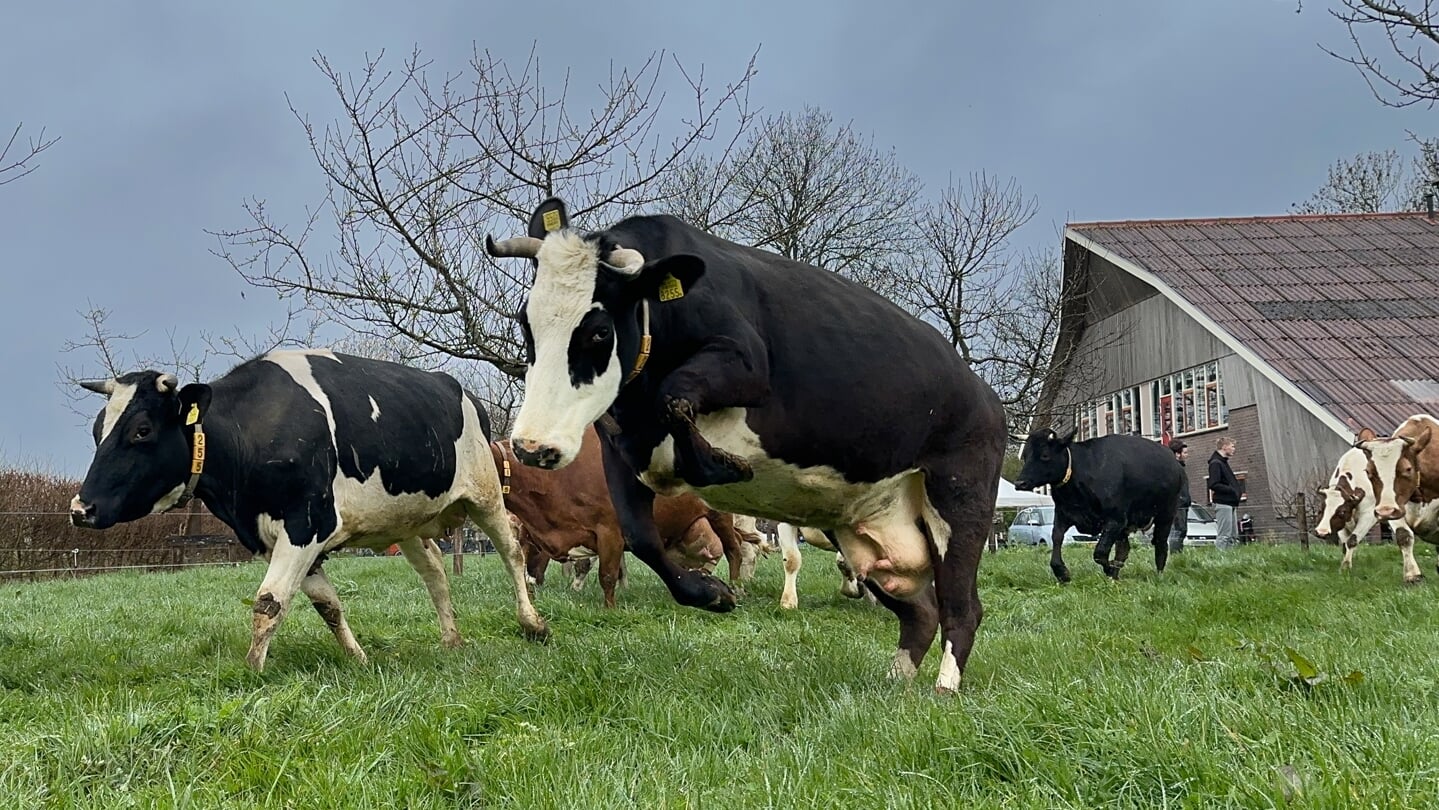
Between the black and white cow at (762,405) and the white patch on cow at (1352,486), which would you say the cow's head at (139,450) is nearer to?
the black and white cow at (762,405)

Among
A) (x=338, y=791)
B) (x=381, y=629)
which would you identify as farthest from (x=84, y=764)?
(x=381, y=629)

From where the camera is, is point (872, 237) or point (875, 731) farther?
point (872, 237)

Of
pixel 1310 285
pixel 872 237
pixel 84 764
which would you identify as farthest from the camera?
pixel 1310 285

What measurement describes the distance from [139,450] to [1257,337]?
78.2ft

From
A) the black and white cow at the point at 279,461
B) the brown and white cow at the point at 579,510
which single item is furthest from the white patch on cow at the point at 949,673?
the brown and white cow at the point at 579,510

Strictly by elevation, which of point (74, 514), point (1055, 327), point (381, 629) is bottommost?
point (381, 629)

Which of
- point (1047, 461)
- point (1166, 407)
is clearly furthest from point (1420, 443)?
point (1166, 407)

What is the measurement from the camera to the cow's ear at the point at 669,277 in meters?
4.12

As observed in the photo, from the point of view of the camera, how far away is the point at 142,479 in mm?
6508

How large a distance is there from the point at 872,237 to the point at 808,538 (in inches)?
483

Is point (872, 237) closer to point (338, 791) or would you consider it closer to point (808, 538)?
point (808, 538)

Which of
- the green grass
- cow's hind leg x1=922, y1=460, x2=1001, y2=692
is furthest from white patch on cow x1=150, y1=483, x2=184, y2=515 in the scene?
cow's hind leg x1=922, y1=460, x2=1001, y2=692

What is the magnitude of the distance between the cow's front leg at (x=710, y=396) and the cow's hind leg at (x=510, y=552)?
4144 millimetres

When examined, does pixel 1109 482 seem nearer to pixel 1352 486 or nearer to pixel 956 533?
pixel 1352 486
